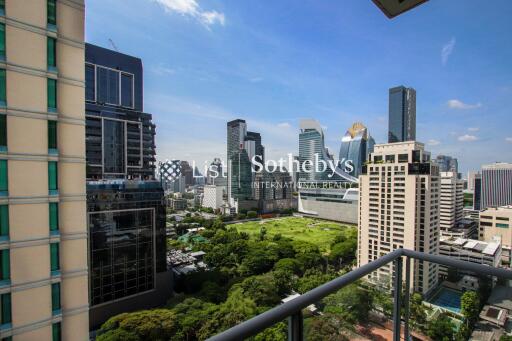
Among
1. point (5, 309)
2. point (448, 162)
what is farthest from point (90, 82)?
point (448, 162)

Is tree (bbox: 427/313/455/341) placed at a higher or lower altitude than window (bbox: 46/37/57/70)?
lower

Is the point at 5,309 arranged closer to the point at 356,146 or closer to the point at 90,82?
the point at 90,82

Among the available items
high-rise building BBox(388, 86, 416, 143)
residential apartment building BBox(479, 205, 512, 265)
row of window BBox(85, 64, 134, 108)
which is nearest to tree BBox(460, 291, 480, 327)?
row of window BBox(85, 64, 134, 108)

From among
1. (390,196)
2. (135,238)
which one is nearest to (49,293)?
(135,238)

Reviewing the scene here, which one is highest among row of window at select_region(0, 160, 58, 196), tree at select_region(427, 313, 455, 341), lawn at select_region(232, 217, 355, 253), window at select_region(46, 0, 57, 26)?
window at select_region(46, 0, 57, 26)

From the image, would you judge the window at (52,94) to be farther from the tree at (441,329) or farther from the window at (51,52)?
the tree at (441,329)

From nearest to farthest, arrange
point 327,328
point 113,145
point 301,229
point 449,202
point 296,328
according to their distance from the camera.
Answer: point 296,328 < point 327,328 < point 113,145 < point 449,202 < point 301,229

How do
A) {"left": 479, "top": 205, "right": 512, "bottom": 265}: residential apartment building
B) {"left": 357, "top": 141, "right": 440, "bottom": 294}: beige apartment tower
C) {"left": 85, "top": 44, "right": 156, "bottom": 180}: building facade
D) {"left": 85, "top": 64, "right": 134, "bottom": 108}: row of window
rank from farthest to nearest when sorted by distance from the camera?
{"left": 479, "top": 205, "right": 512, "bottom": 265}: residential apartment building → {"left": 85, "top": 64, "right": 134, "bottom": 108}: row of window → {"left": 85, "top": 44, "right": 156, "bottom": 180}: building facade → {"left": 357, "top": 141, "right": 440, "bottom": 294}: beige apartment tower

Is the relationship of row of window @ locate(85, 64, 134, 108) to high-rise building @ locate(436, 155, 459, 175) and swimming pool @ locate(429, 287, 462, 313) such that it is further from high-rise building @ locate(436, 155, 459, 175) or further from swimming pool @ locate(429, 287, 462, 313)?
high-rise building @ locate(436, 155, 459, 175)
